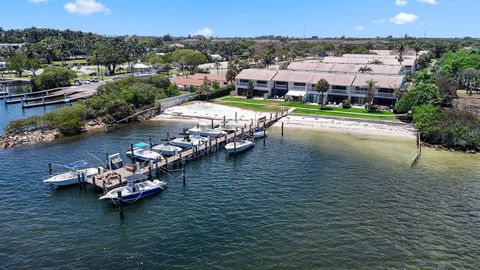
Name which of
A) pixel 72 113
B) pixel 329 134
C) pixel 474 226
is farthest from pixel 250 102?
pixel 474 226

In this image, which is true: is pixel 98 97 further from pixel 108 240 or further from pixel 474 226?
pixel 474 226

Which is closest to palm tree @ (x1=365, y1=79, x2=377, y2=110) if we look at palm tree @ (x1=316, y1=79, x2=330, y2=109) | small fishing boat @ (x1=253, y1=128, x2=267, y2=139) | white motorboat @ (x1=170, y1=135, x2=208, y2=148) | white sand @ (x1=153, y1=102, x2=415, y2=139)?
palm tree @ (x1=316, y1=79, x2=330, y2=109)

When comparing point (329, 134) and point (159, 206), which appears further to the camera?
point (329, 134)

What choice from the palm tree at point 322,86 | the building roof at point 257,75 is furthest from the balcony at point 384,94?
the building roof at point 257,75

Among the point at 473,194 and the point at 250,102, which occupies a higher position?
the point at 250,102

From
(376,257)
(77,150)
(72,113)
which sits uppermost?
(72,113)

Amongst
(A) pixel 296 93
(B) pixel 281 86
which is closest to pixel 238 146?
(A) pixel 296 93

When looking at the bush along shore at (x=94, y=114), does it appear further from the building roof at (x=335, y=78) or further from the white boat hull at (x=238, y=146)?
the building roof at (x=335, y=78)
